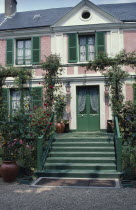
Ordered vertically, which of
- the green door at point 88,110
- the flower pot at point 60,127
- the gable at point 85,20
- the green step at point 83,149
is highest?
the gable at point 85,20

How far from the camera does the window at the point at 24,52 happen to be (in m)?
12.3

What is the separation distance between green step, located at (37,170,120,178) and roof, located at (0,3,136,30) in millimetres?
7899

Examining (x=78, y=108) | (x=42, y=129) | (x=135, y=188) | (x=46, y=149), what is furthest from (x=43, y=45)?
(x=135, y=188)

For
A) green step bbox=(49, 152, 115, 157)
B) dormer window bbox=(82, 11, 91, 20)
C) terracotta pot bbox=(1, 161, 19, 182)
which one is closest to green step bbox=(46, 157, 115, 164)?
green step bbox=(49, 152, 115, 157)

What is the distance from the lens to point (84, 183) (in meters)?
5.93

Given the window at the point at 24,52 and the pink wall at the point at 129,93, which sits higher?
the window at the point at 24,52

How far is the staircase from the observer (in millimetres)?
6473

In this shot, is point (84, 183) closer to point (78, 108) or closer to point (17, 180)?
point (17, 180)

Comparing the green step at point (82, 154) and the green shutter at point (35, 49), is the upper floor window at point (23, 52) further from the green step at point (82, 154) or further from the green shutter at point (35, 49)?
the green step at point (82, 154)

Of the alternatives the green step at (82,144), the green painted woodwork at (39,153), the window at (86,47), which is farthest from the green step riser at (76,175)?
the window at (86,47)

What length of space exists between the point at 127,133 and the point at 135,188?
2776mm

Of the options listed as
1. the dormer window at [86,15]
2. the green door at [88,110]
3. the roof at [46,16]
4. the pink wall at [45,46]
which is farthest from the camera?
the roof at [46,16]

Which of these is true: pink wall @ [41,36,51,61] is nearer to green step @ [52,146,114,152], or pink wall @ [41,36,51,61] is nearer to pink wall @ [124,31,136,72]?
pink wall @ [124,31,136,72]

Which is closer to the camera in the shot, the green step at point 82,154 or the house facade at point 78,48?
the green step at point 82,154
